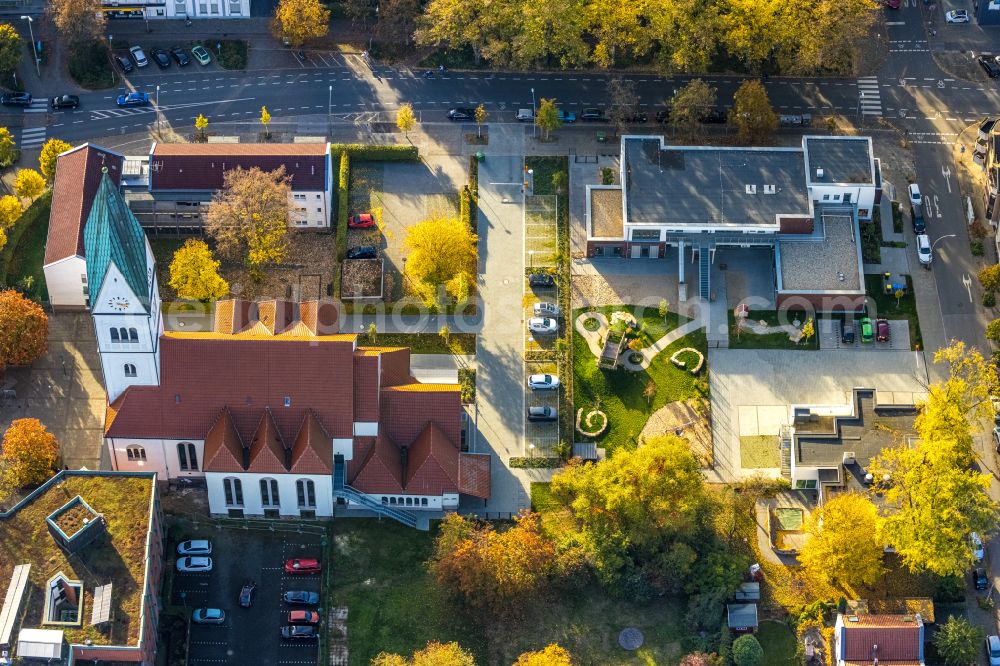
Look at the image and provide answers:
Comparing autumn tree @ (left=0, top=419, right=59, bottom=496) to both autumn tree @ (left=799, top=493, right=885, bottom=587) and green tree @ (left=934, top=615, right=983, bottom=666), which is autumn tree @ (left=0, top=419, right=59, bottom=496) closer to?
autumn tree @ (left=799, top=493, right=885, bottom=587)

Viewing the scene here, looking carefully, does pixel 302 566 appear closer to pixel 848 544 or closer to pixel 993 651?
pixel 848 544

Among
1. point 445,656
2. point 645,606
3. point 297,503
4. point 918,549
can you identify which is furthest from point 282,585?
point 918,549

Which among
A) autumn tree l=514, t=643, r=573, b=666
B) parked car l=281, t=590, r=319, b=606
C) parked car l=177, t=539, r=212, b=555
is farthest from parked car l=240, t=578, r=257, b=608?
autumn tree l=514, t=643, r=573, b=666

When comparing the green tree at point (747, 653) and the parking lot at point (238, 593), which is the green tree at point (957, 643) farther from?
the parking lot at point (238, 593)

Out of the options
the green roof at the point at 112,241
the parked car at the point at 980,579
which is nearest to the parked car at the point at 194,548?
the green roof at the point at 112,241

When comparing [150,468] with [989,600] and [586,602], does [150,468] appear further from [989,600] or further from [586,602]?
[989,600]

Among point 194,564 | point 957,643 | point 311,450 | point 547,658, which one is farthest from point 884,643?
point 194,564
